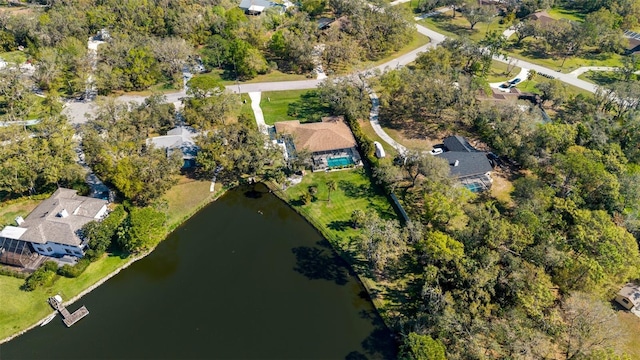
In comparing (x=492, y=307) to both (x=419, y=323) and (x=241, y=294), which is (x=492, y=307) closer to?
(x=419, y=323)

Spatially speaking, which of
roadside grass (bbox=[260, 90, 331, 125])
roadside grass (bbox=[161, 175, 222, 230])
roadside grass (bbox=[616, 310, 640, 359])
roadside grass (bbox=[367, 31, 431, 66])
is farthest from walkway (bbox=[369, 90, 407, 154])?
roadside grass (bbox=[616, 310, 640, 359])

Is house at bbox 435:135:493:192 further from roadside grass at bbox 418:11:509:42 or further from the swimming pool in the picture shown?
roadside grass at bbox 418:11:509:42

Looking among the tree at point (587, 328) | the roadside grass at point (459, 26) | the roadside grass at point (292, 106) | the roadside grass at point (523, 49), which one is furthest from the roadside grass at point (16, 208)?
the roadside grass at point (459, 26)

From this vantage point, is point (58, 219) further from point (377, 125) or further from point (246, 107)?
point (377, 125)

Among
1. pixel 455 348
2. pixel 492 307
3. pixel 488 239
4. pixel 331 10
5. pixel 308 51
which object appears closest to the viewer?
pixel 455 348

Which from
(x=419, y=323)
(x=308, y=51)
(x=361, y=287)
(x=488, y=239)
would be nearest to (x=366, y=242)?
(x=361, y=287)

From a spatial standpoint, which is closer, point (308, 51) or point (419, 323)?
point (419, 323)
